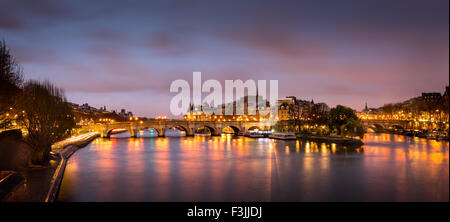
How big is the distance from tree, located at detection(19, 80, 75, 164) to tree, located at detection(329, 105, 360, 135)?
48.3 meters

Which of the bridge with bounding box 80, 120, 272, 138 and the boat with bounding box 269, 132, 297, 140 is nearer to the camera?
the boat with bounding box 269, 132, 297, 140

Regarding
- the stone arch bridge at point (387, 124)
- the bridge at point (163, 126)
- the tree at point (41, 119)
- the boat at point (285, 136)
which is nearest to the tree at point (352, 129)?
the boat at point (285, 136)

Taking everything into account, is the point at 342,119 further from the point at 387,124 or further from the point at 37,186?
the point at 37,186

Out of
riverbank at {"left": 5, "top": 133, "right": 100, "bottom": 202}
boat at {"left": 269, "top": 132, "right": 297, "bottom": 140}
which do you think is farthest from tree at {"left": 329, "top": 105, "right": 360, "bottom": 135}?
riverbank at {"left": 5, "top": 133, "right": 100, "bottom": 202}

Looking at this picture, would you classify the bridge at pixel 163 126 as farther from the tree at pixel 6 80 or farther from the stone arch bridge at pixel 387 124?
the tree at pixel 6 80

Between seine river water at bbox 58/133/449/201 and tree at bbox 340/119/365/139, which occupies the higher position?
tree at bbox 340/119/365/139

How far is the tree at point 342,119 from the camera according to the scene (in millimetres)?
62744

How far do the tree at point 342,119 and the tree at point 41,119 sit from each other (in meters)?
48.3

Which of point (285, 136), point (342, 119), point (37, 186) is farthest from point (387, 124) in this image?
point (37, 186)

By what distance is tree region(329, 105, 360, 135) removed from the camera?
6274 cm

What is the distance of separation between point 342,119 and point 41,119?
51591 mm

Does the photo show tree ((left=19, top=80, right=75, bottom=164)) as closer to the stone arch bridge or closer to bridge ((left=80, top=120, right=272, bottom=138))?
bridge ((left=80, top=120, right=272, bottom=138))

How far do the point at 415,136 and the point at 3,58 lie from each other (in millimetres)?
84883

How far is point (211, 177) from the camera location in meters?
30.1
